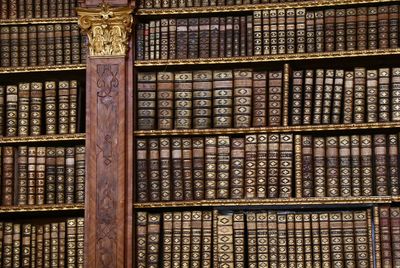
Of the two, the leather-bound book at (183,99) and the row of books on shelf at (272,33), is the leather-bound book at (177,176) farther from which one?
the row of books on shelf at (272,33)

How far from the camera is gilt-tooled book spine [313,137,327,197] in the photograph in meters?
4.58

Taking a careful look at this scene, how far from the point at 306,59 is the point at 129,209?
123 cm

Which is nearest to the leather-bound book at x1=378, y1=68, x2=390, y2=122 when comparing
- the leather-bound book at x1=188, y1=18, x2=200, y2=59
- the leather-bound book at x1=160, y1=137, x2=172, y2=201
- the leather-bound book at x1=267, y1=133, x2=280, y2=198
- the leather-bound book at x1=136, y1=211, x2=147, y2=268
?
the leather-bound book at x1=267, y1=133, x2=280, y2=198

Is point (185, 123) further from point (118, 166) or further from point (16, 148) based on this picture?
point (16, 148)

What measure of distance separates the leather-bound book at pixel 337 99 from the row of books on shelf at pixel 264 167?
0.11m

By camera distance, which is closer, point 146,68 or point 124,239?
point 124,239

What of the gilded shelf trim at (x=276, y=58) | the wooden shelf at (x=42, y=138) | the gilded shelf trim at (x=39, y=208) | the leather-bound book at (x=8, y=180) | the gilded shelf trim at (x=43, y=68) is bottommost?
the gilded shelf trim at (x=39, y=208)

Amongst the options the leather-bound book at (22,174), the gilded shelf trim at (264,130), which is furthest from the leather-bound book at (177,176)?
the leather-bound book at (22,174)

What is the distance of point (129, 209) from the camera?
15.1 feet

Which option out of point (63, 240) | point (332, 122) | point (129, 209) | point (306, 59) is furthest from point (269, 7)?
point (63, 240)

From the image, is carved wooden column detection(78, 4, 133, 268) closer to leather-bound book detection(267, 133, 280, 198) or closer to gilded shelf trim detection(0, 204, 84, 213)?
gilded shelf trim detection(0, 204, 84, 213)

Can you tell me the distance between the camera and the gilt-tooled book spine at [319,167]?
4.58m

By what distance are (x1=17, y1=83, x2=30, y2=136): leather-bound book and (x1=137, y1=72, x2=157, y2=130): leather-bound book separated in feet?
2.03

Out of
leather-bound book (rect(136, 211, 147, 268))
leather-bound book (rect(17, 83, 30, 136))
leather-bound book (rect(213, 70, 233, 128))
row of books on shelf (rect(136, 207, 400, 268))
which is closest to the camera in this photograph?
row of books on shelf (rect(136, 207, 400, 268))
